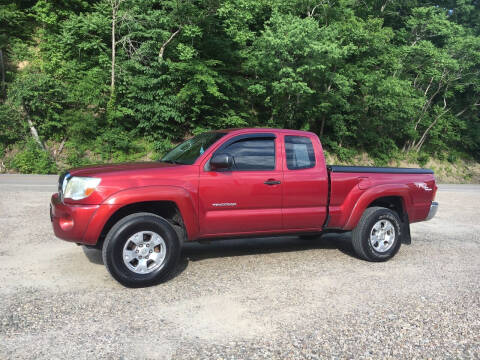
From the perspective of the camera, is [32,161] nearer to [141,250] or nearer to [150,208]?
[150,208]

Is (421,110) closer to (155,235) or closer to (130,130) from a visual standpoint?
(130,130)

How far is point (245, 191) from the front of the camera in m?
5.14

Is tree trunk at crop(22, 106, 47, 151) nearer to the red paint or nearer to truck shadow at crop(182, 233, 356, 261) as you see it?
truck shadow at crop(182, 233, 356, 261)

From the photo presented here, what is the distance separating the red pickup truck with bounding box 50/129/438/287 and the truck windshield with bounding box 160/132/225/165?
2cm

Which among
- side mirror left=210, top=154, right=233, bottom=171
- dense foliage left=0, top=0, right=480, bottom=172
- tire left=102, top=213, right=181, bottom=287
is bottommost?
tire left=102, top=213, right=181, bottom=287

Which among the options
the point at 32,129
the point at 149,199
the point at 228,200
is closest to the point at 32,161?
the point at 32,129

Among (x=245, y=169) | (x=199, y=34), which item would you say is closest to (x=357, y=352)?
(x=245, y=169)

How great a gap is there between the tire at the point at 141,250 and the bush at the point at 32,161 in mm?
15036

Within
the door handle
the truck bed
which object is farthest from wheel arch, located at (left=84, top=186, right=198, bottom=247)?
the truck bed

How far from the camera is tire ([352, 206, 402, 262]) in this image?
5.92 m

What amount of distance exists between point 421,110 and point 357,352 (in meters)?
34.0

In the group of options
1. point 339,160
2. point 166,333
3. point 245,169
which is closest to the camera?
point 166,333

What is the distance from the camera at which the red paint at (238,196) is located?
448 cm

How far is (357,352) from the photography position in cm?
327
